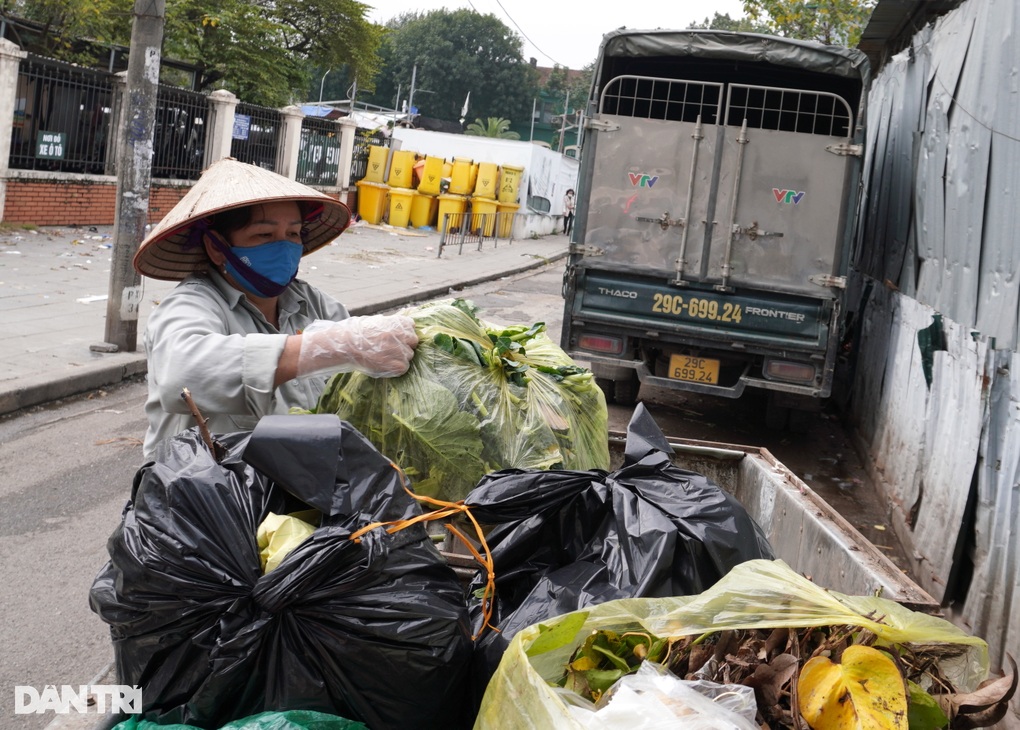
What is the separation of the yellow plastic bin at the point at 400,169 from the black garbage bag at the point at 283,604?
2472 cm

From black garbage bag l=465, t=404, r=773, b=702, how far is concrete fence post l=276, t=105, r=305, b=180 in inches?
835

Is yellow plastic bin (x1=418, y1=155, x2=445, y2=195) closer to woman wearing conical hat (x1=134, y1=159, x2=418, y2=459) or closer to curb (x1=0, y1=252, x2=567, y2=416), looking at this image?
curb (x1=0, y1=252, x2=567, y2=416)

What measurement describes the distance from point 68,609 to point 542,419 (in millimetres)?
2543

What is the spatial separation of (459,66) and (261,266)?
3004 inches

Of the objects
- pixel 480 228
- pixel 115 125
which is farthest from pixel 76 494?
pixel 480 228

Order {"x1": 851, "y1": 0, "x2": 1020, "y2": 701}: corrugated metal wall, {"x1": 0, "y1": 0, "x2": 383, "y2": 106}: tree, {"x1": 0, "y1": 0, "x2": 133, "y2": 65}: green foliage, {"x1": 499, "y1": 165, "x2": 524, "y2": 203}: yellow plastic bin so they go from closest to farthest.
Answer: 1. {"x1": 851, "y1": 0, "x2": 1020, "y2": 701}: corrugated metal wall
2. {"x1": 0, "y1": 0, "x2": 133, "y2": 65}: green foliage
3. {"x1": 0, "y1": 0, "x2": 383, "y2": 106}: tree
4. {"x1": 499, "y1": 165, "x2": 524, "y2": 203}: yellow plastic bin

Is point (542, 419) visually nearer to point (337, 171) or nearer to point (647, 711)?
point (647, 711)

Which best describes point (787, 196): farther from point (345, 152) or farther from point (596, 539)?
point (345, 152)

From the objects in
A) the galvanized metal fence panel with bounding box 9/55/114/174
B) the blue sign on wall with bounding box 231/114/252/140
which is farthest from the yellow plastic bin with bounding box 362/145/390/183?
the galvanized metal fence panel with bounding box 9/55/114/174

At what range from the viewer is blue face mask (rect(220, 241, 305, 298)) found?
9.33 ft

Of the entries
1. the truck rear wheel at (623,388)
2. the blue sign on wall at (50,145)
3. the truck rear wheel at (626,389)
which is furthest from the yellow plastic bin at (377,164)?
the truck rear wheel at (626,389)

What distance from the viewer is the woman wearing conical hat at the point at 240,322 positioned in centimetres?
248

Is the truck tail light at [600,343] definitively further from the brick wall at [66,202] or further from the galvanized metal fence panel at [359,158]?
the galvanized metal fence panel at [359,158]

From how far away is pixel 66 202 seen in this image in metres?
15.7
